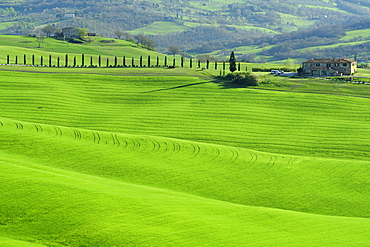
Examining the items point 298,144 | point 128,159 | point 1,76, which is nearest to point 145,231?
point 128,159

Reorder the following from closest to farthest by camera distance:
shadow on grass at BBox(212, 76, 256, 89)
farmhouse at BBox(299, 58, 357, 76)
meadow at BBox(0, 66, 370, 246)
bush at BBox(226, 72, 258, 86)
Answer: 1. meadow at BBox(0, 66, 370, 246)
2. shadow on grass at BBox(212, 76, 256, 89)
3. bush at BBox(226, 72, 258, 86)
4. farmhouse at BBox(299, 58, 357, 76)

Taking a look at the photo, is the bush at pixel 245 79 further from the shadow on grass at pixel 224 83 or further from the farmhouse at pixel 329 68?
the farmhouse at pixel 329 68

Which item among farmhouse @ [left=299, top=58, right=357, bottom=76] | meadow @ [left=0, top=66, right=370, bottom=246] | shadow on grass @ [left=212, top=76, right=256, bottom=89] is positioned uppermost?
farmhouse @ [left=299, top=58, right=357, bottom=76]

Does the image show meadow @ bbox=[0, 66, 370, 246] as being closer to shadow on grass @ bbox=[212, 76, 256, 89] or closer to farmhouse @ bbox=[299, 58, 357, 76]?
shadow on grass @ bbox=[212, 76, 256, 89]

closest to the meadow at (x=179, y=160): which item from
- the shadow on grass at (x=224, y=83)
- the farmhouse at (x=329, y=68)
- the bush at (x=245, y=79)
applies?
the shadow on grass at (x=224, y=83)

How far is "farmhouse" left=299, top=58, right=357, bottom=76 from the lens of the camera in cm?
15100

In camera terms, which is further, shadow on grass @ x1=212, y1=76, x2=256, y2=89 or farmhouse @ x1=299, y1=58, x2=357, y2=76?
farmhouse @ x1=299, y1=58, x2=357, y2=76

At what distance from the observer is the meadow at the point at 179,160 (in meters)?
44.8

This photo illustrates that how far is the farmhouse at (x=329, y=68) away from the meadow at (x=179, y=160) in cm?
1509

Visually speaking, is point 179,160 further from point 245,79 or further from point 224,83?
point 224,83

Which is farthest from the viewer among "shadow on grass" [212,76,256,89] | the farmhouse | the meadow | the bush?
the farmhouse

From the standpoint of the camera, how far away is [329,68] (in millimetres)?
151750

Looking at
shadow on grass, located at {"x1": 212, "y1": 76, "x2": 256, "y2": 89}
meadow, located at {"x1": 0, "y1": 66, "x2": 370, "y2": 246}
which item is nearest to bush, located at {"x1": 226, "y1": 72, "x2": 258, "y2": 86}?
shadow on grass, located at {"x1": 212, "y1": 76, "x2": 256, "y2": 89}

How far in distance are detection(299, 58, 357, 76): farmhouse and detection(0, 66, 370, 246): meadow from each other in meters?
15.1
